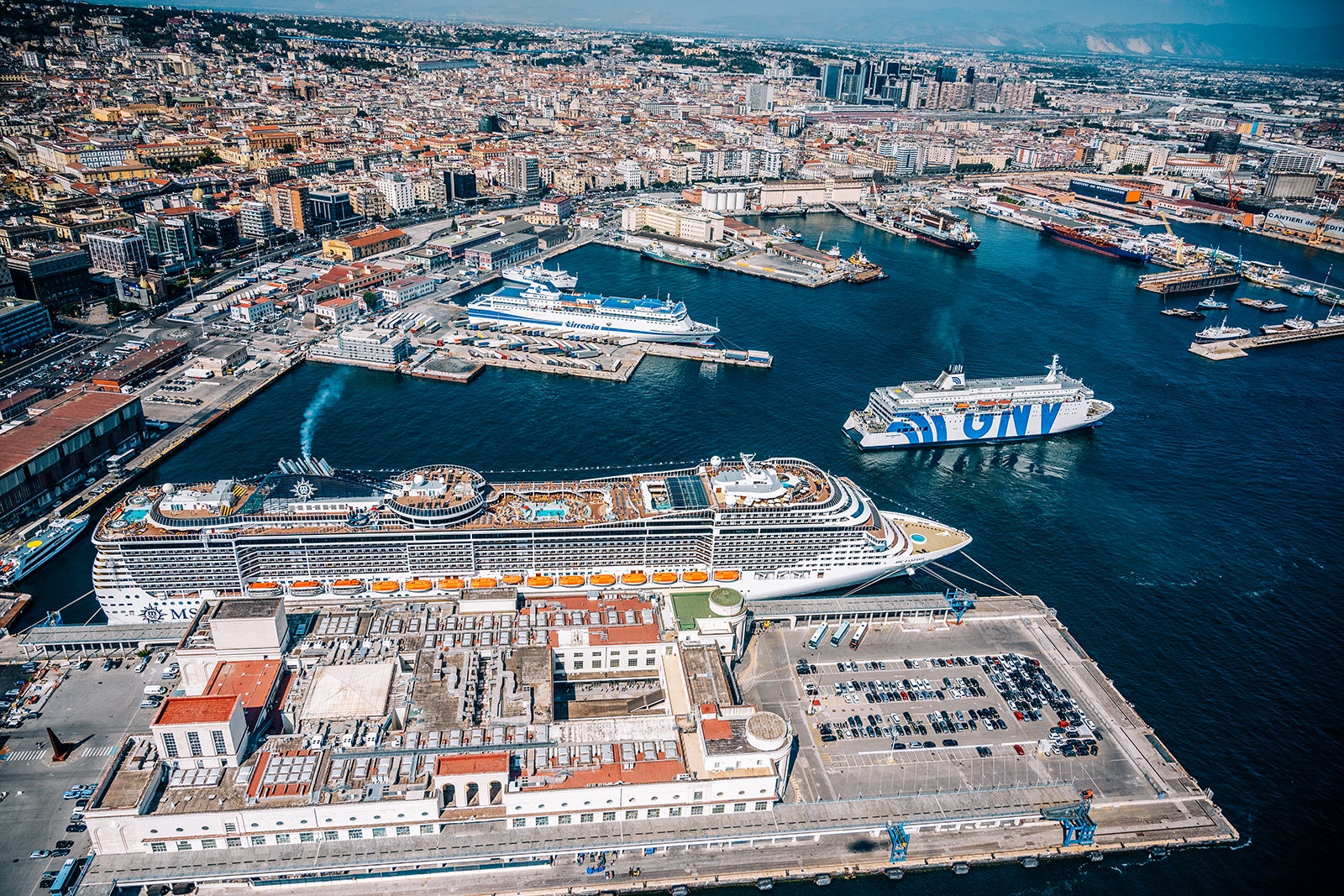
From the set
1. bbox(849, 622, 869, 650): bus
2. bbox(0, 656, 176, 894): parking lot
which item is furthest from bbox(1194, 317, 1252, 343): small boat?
bbox(0, 656, 176, 894): parking lot

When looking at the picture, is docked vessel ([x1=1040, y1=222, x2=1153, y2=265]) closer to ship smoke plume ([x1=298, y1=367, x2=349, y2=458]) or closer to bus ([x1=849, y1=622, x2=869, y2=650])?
bus ([x1=849, y1=622, x2=869, y2=650])

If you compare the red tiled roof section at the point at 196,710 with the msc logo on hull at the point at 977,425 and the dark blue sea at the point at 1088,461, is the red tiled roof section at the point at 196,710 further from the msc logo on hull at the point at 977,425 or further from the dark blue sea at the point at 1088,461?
the msc logo on hull at the point at 977,425

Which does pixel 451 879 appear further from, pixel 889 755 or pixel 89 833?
pixel 889 755

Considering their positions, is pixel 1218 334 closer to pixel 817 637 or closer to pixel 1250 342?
pixel 1250 342

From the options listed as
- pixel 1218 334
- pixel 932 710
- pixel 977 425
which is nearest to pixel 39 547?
pixel 932 710

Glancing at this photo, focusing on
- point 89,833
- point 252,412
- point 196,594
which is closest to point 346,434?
point 252,412

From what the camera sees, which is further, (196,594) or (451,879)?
(196,594)

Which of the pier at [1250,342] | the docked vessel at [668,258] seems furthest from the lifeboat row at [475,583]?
the pier at [1250,342]

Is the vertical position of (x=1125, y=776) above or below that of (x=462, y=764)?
below
